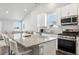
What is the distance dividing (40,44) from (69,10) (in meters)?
0.81

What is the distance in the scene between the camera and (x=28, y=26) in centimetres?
178

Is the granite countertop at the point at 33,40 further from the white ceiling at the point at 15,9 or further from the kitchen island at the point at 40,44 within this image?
the white ceiling at the point at 15,9

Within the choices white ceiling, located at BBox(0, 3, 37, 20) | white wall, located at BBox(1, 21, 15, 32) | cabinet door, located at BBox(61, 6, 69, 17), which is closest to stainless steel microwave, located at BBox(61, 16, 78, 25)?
cabinet door, located at BBox(61, 6, 69, 17)

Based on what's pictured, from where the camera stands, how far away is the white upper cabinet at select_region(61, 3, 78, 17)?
163 cm

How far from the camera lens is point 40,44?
1.75 m

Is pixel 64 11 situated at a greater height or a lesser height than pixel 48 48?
greater

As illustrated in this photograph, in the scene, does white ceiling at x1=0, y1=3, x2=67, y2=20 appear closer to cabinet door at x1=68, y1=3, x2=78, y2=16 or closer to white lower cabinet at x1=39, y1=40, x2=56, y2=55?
cabinet door at x1=68, y1=3, x2=78, y2=16

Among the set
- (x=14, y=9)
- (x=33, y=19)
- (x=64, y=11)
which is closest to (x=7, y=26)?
(x=14, y=9)

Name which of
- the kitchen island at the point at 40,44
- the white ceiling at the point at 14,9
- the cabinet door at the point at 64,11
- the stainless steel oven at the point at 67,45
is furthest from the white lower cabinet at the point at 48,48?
the white ceiling at the point at 14,9

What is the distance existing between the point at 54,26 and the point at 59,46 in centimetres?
39

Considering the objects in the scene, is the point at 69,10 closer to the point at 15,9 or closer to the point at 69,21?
the point at 69,21

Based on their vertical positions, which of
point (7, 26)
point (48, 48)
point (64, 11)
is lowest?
point (48, 48)

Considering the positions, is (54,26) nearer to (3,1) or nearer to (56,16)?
(56,16)

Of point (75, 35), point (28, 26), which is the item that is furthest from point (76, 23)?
point (28, 26)
